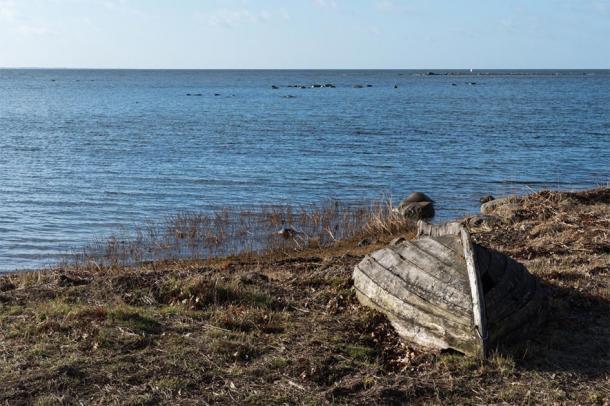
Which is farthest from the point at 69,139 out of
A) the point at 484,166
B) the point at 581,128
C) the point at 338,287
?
the point at 338,287

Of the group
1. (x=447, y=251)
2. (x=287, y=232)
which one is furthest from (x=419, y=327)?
(x=287, y=232)

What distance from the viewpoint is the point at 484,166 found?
29422 millimetres

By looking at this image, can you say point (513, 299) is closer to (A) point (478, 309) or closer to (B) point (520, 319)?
(B) point (520, 319)

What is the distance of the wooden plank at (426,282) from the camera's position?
7234mm

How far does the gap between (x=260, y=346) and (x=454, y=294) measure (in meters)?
2.06

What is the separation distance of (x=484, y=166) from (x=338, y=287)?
70.2ft

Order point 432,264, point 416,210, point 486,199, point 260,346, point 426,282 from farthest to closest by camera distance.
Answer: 1. point 486,199
2. point 416,210
3. point 432,264
4. point 426,282
5. point 260,346

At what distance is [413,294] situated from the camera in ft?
25.2

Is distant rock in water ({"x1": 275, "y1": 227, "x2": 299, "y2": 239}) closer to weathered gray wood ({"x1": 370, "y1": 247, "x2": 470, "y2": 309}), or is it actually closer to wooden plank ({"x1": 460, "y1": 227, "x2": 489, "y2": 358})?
weathered gray wood ({"x1": 370, "y1": 247, "x2": 470, "y2": 309})

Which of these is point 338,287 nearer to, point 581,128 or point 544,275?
point 544,275

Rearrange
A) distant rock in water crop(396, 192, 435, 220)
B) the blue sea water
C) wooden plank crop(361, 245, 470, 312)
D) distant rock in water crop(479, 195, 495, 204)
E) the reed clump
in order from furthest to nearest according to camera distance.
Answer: distant rock in water crop(479, 195, 495, 204) → the blue sea water → distant rock in water crop(396, 192, 435, 220) → the reed clump → wooden plank crop(361, 245, 470, 312)

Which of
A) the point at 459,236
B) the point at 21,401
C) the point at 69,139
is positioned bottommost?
the point at 69,139

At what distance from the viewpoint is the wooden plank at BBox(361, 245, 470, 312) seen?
23.7 ft

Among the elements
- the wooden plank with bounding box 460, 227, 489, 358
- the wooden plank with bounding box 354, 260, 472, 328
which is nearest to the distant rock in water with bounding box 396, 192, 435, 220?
the wooden plank with bounding box 354, 260, 472, 328
